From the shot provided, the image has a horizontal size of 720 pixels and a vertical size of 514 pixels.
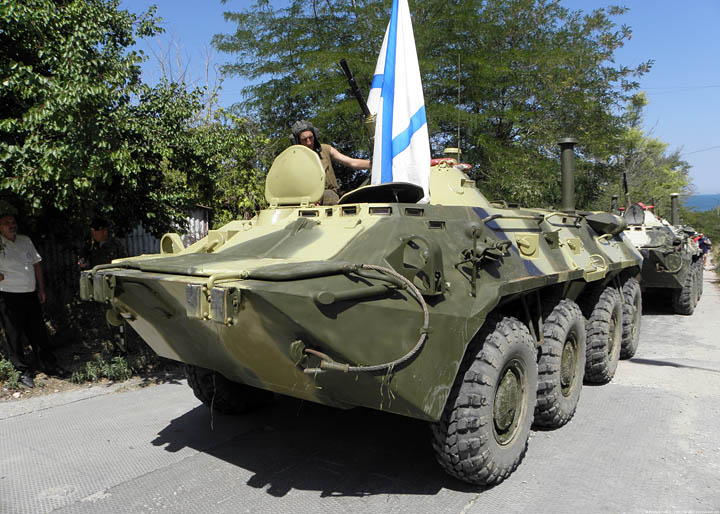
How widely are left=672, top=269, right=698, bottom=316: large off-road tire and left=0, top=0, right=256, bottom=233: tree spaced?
7880mm

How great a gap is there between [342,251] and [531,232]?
1.75m

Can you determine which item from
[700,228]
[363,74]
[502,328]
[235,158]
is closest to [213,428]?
[502,328]

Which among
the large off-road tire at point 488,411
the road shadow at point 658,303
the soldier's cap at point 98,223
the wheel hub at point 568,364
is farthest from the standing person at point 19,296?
the road shadow at point 658,303

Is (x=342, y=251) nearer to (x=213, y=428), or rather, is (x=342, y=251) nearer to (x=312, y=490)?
(x=312, y=490)

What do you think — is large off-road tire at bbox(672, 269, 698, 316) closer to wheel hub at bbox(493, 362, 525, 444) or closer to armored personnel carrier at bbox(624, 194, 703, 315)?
armored personnel carrier at bbox(624, 194, 703, 315)

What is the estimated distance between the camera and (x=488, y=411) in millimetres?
3184

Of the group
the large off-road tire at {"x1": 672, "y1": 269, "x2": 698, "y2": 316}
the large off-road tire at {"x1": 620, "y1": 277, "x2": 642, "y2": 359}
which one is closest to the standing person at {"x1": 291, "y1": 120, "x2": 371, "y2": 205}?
the large off-road tire at {"x1": 620, "y1": 277, "x2": 642, "y2": 359}

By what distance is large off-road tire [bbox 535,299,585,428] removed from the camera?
13.3 ft

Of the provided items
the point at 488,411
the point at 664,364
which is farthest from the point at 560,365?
the point at 664,364

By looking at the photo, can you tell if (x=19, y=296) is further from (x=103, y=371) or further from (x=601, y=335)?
(x=601, y=335)

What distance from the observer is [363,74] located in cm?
969

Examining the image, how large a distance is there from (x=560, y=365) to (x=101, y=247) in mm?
4387

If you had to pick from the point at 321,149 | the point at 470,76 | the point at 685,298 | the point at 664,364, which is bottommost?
the point at 664,364

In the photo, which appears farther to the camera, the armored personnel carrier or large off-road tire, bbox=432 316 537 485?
the armored personnel carrier
